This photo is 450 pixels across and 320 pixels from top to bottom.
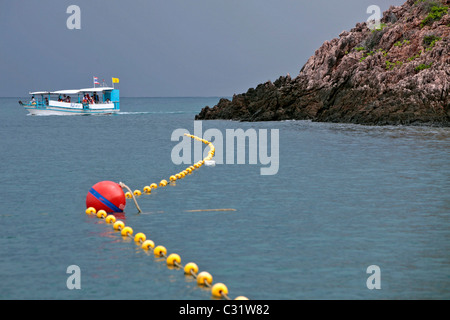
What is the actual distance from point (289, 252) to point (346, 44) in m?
79.8

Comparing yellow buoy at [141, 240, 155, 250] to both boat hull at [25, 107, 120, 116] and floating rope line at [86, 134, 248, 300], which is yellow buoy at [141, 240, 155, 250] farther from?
boat hull at [25, 107, 120, 116]

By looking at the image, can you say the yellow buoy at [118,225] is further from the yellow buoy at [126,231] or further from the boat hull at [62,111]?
the boat hull at [62,111]

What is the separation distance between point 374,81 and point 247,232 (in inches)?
2362

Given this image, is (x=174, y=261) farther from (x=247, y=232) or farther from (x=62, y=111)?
(x=62, y=111)

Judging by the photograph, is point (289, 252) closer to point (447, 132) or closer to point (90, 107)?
point (447, 132)

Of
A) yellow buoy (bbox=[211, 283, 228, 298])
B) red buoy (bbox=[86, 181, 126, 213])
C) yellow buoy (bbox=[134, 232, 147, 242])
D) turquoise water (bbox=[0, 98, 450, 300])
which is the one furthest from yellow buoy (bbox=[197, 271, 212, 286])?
red buoy (bbox=[86, 181, 126, 213])

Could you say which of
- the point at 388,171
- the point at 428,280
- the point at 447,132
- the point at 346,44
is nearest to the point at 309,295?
the point at 428,280

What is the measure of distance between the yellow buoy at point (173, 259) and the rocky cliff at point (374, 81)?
52401 millimetres

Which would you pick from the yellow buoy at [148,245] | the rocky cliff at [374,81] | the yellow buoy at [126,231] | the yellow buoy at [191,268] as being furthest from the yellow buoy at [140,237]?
the rocky cliff at [374,81]

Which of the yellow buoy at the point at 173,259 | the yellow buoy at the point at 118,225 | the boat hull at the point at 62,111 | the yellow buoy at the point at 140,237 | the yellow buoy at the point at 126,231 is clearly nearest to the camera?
the yellow buoy at the point at 173,259

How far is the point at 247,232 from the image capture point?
16328 millimetres

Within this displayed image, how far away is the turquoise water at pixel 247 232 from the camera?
38.6 ft

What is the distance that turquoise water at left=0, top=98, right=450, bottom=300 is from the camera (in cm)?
1177

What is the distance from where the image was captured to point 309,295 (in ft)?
36.4
